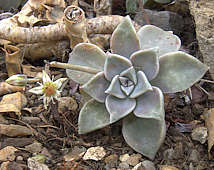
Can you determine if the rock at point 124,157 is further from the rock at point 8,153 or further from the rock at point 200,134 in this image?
the rock at point 8,153

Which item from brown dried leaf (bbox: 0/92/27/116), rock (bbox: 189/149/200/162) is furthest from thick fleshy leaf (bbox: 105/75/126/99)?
brown dried leaf (bbox: 0/92/27/116)

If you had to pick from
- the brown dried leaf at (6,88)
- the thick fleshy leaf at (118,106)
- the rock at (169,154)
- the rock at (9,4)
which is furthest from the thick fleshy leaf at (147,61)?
the rock at (9,4)

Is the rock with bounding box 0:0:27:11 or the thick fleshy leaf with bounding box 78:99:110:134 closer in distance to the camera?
the thick fleshy leaf with bounding box 78:99:110:134

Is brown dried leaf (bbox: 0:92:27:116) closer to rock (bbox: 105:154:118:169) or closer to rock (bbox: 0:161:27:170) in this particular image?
rock (bbox: 0:161:27:170)

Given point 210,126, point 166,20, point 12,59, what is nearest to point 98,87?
point 210,126

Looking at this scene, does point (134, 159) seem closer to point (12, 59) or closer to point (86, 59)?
point (86, 59)

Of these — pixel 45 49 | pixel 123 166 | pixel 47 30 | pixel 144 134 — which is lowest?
pixel 123 166
